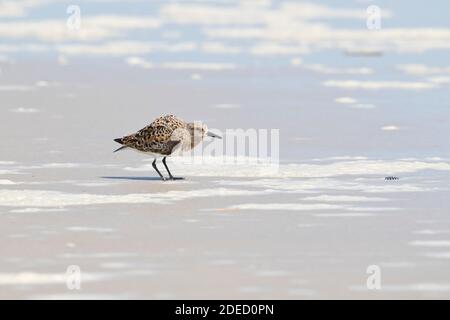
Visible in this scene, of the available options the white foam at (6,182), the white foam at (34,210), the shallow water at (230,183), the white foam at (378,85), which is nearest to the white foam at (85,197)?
the shallow water at (230,183)

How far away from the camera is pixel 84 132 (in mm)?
14508

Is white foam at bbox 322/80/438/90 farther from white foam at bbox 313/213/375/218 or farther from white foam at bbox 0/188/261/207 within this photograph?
white foam at bbox 313/213/375/218

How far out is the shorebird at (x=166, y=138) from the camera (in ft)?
38.4

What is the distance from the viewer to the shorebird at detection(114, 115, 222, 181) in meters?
11.7

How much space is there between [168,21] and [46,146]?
→ 15701 mm

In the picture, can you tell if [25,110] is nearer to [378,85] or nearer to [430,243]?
[378,85]

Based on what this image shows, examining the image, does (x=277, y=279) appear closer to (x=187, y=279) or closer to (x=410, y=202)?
(x=187, y=279)

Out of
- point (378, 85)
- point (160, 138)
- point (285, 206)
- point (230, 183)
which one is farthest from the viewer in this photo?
point (378, 85)

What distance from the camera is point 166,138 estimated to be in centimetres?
1170

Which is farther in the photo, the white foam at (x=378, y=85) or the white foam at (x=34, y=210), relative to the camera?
the white foam at (x=378, y=85)

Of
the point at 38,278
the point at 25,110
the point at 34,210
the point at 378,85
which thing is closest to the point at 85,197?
the point at 34,210

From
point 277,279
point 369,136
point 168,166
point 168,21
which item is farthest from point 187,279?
point 168,21

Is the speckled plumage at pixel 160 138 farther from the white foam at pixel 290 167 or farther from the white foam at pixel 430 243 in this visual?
the white foam at pixel 430 243

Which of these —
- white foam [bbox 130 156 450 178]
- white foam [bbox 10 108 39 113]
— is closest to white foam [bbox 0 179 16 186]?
white foam [bbox 130 156 450 178]
